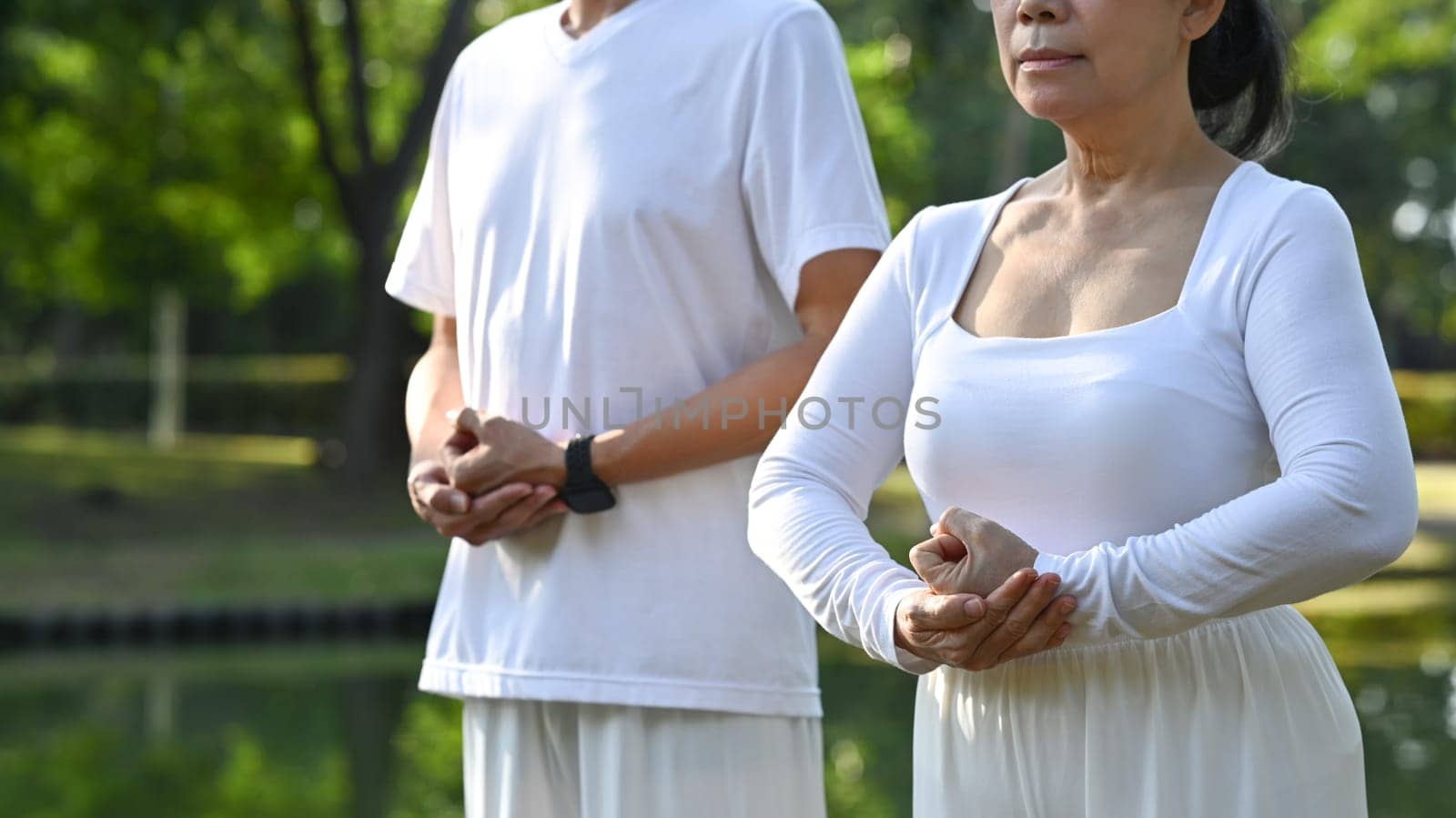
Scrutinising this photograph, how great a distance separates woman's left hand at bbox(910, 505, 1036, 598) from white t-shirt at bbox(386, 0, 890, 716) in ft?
2.36

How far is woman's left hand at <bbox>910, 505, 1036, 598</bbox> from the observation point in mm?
1718

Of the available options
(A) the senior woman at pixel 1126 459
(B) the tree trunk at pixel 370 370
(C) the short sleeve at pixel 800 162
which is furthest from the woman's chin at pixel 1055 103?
(B) the tree trunk at pixel 370 370

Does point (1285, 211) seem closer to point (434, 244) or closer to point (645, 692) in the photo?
point (645, 692)

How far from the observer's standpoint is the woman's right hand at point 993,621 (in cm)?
170

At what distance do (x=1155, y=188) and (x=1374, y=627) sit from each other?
38.1 ft

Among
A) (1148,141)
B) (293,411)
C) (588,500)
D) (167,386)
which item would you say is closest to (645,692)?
(588,500)

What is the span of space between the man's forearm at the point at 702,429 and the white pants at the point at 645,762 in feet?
1.02

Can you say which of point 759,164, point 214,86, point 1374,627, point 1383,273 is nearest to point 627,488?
point 759,164

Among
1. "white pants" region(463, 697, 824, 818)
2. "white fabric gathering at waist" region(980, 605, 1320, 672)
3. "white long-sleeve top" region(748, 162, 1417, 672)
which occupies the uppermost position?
"white long-sleeve top" region(748, 162, 1417, 672)

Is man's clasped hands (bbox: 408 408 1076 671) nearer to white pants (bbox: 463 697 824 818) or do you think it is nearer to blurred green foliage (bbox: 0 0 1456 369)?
white pants (bbox: 463 697 824 818)

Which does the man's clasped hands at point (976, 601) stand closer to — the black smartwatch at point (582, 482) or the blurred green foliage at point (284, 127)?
the black smartwatch at point (582, 482)

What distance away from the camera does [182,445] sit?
2559cm

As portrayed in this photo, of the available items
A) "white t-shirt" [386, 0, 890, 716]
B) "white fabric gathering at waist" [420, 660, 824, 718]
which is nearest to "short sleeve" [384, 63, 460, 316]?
"white t-shirt" [386, 0, 890, 716]

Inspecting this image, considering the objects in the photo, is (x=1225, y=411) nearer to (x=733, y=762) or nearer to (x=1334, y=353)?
(x=1334, y=353)
